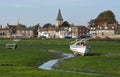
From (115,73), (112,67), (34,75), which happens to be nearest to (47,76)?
(34,75)

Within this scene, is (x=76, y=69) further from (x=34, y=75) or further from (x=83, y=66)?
(x=34, y=75)

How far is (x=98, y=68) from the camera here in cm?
4384

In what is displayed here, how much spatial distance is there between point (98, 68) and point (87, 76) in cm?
924

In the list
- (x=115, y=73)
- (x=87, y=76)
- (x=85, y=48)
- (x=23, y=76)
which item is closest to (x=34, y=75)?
(x=23, y=76)

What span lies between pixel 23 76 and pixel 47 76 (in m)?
2.00

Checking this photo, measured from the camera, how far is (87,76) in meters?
34.8

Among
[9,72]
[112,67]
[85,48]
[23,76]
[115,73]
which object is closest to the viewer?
[23,76]

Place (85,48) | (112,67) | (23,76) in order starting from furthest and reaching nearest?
1. (85,48)
2. (112,67)
3. (23,76)

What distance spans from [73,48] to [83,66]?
84.6 ft

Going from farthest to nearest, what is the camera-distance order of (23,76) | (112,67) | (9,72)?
(112,67) → (9,72) → (23,76)

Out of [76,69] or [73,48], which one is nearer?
[76,69]

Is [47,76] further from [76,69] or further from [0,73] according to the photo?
[76,69]

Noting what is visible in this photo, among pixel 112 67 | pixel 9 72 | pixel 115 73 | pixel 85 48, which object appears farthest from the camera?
pixel 85 48

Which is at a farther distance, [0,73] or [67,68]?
[67,68]
